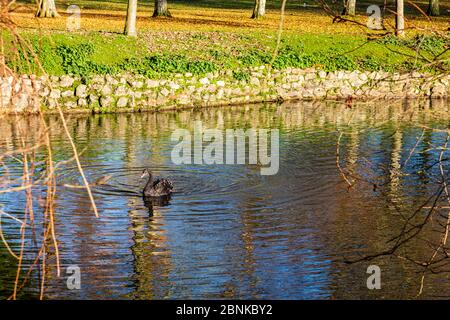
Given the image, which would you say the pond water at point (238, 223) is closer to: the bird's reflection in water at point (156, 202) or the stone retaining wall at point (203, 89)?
the bird's reflection in water at point (156, 202)

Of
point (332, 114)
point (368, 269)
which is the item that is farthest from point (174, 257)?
point (332, 114)

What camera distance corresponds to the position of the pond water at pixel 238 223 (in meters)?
12.5

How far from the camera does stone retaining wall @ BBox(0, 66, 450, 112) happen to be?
97.1 ft

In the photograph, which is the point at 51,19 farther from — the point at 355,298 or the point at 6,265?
the point at 355,298

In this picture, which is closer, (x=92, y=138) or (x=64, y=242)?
(x=64, y=242)

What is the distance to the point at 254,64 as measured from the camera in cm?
3269

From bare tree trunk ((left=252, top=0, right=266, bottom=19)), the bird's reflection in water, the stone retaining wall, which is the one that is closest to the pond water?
the bird's reflection in water

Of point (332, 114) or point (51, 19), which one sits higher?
point (51, 19)

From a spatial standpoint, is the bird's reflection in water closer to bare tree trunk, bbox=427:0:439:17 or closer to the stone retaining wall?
the stone retaining wall

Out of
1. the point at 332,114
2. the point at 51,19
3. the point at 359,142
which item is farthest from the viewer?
the point at 51,19

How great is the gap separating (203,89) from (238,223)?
632 inches

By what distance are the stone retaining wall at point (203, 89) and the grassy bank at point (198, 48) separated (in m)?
0.34
